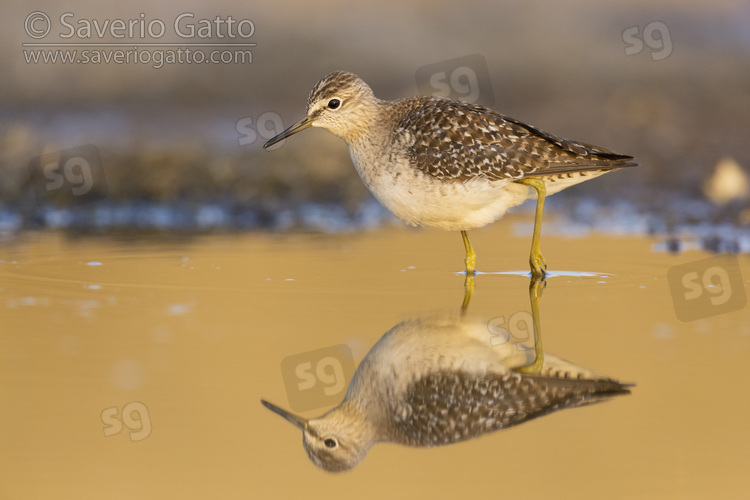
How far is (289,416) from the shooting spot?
6.13m

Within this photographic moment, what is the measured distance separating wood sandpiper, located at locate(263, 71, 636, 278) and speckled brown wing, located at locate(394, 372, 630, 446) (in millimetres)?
3097

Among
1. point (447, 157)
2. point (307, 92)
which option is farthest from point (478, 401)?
point (307, 92)

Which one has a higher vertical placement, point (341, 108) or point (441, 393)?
point (341, 108)

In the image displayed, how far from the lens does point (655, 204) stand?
14250mm

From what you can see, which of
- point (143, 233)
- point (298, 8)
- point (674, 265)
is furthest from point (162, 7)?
point (674, 265)

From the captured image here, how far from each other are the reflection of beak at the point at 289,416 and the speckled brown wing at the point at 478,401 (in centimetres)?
53

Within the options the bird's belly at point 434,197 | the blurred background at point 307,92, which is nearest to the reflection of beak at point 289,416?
the bird's belly at point 434,197

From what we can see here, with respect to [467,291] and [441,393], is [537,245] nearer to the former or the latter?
[467,291]

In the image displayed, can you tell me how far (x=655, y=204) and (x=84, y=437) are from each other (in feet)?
33.5

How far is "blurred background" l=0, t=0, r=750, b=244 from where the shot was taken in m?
14.4

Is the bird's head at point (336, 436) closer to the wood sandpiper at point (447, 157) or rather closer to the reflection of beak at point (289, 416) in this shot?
the reflection of beak at point (289, 416)

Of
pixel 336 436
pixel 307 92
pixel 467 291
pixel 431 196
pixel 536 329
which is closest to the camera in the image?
pixel 336 436

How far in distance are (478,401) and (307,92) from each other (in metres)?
13.1

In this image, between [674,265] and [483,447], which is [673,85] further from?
[483,447]
